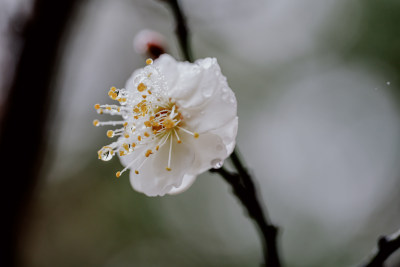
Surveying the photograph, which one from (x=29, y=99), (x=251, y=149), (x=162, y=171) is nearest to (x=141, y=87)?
(x=162, y=171)

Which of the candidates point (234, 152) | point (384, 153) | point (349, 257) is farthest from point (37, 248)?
point (234, 152)

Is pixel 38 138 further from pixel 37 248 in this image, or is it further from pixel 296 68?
pixel 296 68

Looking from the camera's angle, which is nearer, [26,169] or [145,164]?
[145,164]

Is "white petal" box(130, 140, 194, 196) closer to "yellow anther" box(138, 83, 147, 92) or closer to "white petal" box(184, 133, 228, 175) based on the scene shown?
"white petal" box(184, 133, 228, 175)

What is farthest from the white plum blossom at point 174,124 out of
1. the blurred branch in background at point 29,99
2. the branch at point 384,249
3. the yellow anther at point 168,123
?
the blurred branch in background at point 29,99

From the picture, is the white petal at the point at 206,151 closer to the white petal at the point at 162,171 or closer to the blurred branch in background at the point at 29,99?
the white petal at the point at 162,171

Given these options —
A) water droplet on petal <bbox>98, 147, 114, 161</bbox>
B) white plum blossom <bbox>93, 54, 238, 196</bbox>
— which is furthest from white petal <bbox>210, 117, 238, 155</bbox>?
water droplet on petal <bbox>98, 147, 114, 161</bbox>
